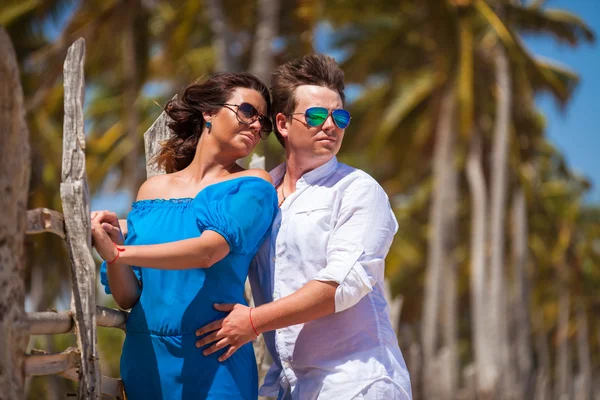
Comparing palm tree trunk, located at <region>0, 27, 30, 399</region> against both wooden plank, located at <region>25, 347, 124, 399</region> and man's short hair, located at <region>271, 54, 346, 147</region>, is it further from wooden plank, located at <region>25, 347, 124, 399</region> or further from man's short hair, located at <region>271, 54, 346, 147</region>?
man's short hair, located at <region>271, 54, 346, 147</region>

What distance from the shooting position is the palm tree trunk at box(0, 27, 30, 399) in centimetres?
262

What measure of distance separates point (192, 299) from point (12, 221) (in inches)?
25.8

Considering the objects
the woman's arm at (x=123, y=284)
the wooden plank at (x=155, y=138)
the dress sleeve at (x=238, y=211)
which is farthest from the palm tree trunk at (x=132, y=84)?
the dress sleeve at (x=238, y=211)

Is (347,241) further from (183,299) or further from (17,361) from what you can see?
(17,361)

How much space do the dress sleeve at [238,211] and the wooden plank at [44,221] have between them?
16.9 inches

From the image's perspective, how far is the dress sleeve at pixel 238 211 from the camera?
2.95 metres

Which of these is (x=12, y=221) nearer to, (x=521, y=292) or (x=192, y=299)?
(x=192, y=299)

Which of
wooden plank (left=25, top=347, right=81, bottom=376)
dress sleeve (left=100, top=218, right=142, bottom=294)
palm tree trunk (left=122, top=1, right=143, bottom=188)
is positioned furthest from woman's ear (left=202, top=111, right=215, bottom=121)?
palm tree trunk (left=122, top=1, right=143, bottom=188)

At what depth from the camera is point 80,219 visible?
2.89 metres

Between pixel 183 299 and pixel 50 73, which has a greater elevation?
pixel 50 73

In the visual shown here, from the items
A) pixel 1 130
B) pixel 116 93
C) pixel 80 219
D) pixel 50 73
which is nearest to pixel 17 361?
pixel 80 219

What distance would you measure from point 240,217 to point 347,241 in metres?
0.37

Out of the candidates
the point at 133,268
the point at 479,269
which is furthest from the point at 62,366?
the point at 479,269

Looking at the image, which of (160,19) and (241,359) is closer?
(241,359)
